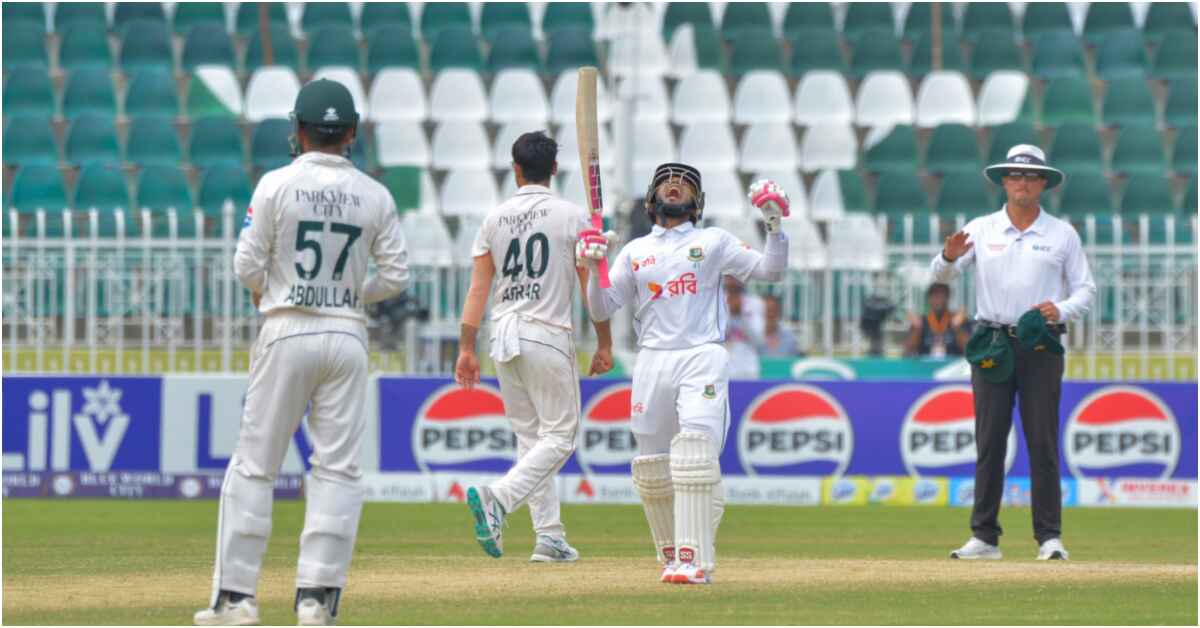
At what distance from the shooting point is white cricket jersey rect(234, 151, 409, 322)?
6527mm

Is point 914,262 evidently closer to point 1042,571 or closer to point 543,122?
point 543,122

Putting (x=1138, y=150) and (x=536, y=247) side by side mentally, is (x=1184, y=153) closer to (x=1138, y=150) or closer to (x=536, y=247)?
(x=1138, y=150)

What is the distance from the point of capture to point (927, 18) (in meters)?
27.7

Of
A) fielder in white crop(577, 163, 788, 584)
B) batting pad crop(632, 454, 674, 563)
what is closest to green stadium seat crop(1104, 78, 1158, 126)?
fielder in white crop(577, 163, 788, 584)

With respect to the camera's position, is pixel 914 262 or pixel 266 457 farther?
pixel 914 262

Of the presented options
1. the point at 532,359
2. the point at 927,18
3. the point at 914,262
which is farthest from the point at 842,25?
the point at 532,359

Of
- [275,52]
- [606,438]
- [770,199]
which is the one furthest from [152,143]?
[770,199]

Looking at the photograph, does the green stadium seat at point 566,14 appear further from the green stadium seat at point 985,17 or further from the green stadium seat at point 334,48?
the green stadium seat at point 985,17

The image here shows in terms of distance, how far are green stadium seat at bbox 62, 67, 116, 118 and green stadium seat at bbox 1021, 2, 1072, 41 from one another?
12.4 meters

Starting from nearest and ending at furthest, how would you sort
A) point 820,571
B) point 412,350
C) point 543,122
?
point 820,571 < point 412,350 < point 543,122

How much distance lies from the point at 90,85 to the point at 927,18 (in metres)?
11.4

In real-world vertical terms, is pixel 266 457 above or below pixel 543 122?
below

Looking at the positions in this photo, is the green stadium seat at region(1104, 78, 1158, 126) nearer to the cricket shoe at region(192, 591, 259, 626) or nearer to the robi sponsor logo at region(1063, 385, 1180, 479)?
the robi sponsor logo at region(1063, 385, 1180, 479)

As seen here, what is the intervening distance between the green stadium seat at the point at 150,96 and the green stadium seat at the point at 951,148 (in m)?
9.66
